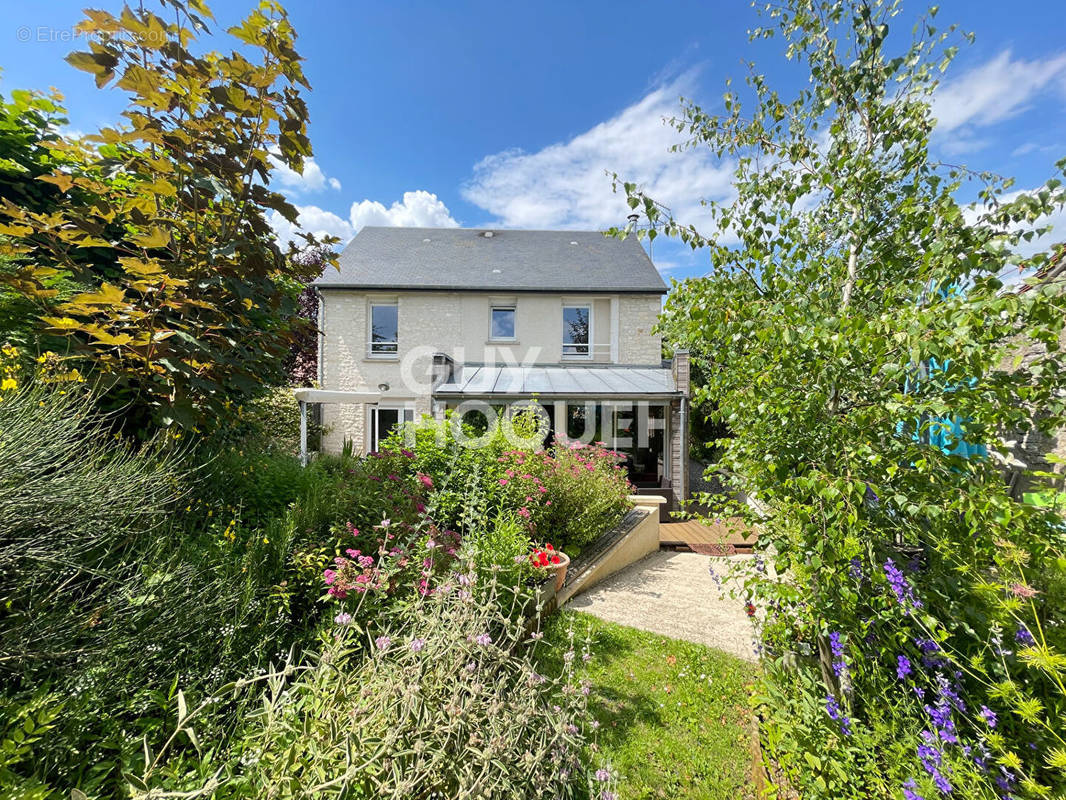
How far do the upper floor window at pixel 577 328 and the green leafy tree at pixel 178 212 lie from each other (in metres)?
13.6

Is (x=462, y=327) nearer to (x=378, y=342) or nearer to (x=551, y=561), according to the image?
(x=378, y=342)

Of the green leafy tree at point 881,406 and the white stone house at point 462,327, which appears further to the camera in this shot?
the white stone house at point 462,327

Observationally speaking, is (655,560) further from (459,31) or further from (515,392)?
(459,31)

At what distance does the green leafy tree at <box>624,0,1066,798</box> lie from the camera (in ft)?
6.58

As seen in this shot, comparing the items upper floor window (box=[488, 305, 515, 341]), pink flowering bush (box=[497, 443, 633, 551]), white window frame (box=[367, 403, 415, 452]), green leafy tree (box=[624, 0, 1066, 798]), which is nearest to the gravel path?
pink flowering bush (box=[497, 443, 633, 551])

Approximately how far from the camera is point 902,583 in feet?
7.51

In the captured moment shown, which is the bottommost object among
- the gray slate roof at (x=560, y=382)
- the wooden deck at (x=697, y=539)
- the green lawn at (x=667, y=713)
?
the wooden deck at (x=697, y=539)

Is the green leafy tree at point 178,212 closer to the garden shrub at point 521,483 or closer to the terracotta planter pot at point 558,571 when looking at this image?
the garden shrub at point 521,483

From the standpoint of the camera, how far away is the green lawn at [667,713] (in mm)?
2896

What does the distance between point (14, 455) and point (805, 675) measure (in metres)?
4.77

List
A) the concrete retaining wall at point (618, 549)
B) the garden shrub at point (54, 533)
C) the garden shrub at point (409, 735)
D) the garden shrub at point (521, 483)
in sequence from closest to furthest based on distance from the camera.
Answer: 1. the garden shrub at point (409, 735)
2. the garden shrub at point (54, 533)
3. the garden shrub at point (521, 483)
4. the concrete retaining wall at point (618, 549)

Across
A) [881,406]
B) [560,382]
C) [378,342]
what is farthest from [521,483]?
[378,342]

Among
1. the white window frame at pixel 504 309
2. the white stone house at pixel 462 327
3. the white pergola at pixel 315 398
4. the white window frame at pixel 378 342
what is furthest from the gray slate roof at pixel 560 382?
the white window frame at pixel 378 342

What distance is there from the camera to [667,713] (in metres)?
3.56
